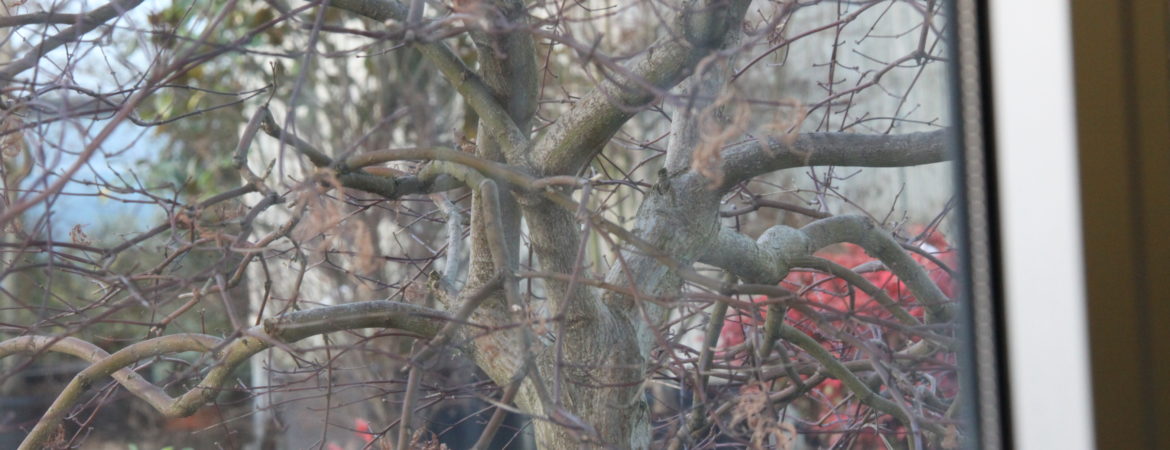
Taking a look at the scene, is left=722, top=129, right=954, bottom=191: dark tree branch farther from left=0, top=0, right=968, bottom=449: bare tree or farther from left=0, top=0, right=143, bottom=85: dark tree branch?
left=0, top=0, right=143, bottom=85: dark tree branch

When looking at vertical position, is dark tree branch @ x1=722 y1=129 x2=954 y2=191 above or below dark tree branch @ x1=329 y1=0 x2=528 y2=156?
below

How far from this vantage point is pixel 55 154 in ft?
2.13

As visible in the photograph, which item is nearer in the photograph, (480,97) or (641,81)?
(641,81)

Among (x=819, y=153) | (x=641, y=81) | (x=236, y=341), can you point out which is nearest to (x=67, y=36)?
(x=236, y=341)

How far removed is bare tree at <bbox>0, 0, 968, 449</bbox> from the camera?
0.67 metres

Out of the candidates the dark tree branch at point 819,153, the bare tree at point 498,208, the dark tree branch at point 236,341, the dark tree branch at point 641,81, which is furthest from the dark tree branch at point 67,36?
the dark tree branch at point 819,153

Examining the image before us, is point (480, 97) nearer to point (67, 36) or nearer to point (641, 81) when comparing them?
point (641, 81)

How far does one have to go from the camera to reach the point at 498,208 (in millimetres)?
753

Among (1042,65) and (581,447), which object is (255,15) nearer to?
(581,447)

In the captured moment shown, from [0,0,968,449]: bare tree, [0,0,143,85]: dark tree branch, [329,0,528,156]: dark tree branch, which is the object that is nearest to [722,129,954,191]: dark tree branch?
[0,0,968,449]: bare tree

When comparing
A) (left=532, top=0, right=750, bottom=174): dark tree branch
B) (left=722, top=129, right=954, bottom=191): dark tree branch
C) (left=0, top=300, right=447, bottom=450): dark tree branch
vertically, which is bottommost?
(left=0, top=300, right=447, bottom=450): dark tree branch

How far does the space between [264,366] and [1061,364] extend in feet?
2.08

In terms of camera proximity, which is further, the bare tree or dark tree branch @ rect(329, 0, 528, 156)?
dark tree branch @ rect(329, 0, 528, 156)

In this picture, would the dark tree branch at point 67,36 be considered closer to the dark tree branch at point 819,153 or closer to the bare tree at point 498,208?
the bare tree at point 498,208
